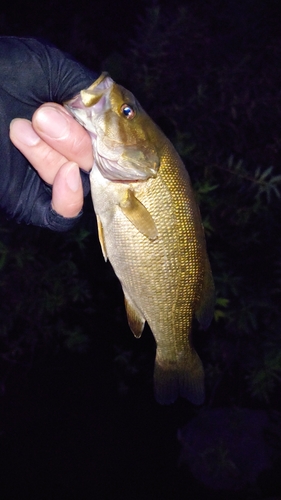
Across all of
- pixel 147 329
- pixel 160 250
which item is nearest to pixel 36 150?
pixel 160 250

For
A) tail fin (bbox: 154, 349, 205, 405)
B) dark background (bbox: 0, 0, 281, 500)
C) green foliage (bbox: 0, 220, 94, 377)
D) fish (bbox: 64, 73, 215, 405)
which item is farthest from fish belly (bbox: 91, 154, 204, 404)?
green foliage (bbox: 0, 220, 94, 377)

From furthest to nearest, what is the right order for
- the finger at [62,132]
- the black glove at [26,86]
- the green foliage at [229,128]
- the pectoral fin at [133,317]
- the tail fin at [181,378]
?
the green foliage at [229,128], the tail fin at [181,378], the pectoral fin at [133,317], the black glove at [26,86], the finger at [62,132]

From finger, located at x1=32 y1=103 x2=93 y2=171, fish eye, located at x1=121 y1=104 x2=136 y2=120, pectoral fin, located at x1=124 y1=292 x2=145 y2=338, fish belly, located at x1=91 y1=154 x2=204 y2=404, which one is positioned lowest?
pectoral fin, located at x1=124 y1=292 x2=145 y2=338

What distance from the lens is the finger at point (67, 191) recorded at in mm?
1639

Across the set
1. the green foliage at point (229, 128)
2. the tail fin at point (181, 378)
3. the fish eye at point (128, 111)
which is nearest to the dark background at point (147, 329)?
the green foliage at point (229, 128)

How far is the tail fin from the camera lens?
195cm

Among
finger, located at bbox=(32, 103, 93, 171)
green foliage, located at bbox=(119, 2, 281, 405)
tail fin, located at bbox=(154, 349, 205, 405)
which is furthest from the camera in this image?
green foliage, located at bbox=(119, 2, 281, 405)

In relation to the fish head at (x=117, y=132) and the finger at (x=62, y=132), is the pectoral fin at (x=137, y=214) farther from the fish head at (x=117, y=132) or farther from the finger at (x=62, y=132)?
the finger at (x=62, y=132)

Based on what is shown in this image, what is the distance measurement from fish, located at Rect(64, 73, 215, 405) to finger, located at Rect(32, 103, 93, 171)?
0.13 feet

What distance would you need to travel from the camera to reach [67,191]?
1678 millimetres

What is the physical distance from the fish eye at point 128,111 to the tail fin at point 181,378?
40.4 inches

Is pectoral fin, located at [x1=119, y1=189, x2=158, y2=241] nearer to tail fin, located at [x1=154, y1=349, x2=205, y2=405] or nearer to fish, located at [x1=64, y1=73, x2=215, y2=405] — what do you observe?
fish, located at [x1=64, y1=73, x2=215, y2=405]

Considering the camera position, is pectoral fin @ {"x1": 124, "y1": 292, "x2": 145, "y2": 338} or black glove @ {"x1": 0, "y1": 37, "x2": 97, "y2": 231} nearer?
black glove @ {"x1": 0, "y1": 37, "x2": 97, "y2": 231}

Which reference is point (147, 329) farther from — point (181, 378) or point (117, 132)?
point (117, 132)
